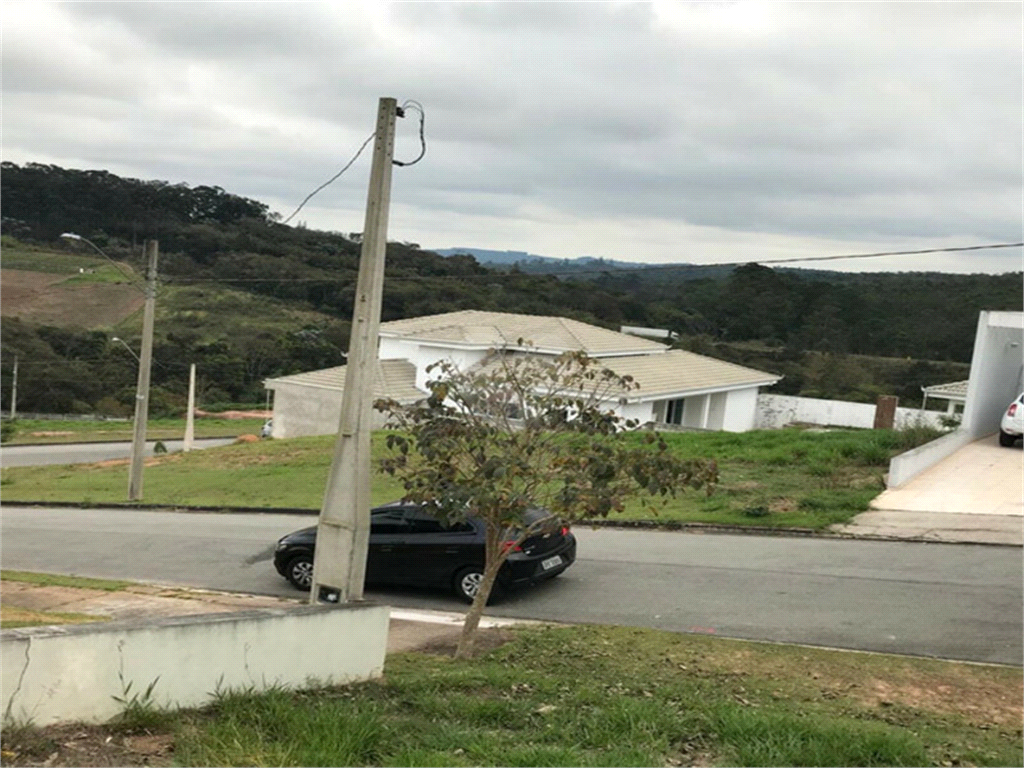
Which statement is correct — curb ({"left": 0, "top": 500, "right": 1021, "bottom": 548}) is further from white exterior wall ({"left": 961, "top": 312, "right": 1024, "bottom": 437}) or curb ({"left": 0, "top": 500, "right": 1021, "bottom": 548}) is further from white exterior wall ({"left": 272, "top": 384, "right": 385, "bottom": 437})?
white exterior wall ({"left": 272, "top": 384, "right": 385, "bottom": 437})

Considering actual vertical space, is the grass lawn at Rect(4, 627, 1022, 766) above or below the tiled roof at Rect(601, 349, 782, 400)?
below

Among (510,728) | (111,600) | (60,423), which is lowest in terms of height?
(60,423)

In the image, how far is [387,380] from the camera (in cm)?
3566

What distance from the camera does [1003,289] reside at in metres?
40.6

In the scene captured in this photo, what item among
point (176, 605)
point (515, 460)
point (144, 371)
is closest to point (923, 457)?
point (515, 460)

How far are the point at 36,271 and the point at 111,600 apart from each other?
1976 inches

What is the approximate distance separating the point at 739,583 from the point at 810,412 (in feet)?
97.4

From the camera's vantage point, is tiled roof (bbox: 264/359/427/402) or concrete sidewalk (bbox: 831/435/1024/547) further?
tiled roof (bbox: 264/359/427/402)

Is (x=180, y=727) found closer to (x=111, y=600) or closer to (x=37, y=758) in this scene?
(x=37, y=758)

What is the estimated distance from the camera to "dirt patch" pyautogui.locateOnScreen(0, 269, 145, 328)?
5716 cm

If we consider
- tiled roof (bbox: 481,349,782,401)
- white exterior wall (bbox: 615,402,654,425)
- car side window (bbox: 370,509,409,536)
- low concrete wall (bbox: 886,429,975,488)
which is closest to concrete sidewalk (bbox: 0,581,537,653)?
car side window (bbox: 370,509,409,536)

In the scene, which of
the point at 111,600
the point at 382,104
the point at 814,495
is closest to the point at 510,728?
the point at 382,104

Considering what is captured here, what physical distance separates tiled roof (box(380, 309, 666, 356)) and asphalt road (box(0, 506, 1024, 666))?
57.0 feet

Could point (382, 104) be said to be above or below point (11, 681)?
above
